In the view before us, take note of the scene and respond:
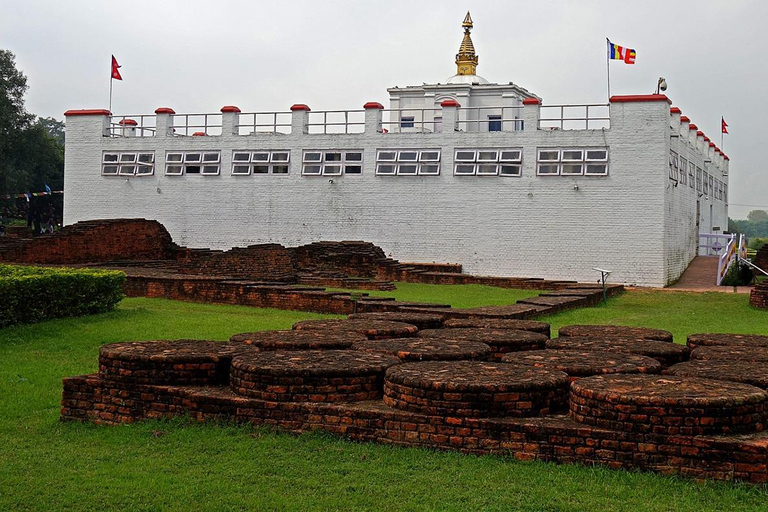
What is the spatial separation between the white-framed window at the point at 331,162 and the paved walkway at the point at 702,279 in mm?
9259

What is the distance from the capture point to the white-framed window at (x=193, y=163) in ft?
86.1

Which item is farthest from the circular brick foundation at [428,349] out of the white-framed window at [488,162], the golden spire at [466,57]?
the golden spire at [466,57]

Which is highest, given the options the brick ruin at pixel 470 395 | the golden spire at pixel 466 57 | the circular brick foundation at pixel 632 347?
the golden spire at pixel 466 57

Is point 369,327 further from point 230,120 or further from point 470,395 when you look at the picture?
point 230,120

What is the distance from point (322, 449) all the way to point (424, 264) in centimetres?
Answer: 1811

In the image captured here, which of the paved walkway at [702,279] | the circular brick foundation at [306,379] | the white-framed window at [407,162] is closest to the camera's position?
the circular brick foundation at [306,379]

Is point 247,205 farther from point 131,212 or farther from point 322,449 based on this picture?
point 322,449

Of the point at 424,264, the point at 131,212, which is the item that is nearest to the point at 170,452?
the point at 424,264

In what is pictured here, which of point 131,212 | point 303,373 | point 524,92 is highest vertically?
point 524,92

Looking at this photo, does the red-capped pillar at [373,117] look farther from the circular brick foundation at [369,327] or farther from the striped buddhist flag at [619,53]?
the circular brick foundation at [369,327]

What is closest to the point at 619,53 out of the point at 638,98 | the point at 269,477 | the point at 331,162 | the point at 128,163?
the point at 638,98

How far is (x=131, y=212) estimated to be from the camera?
27109 millimetres

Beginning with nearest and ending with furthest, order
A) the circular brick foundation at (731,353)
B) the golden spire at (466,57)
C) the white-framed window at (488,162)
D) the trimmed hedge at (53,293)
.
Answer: the circular brick foundation at (731,353) < the trimmed hedge at (53,293) < the white-framed window at (488,162) < the golden spire at (466,57)

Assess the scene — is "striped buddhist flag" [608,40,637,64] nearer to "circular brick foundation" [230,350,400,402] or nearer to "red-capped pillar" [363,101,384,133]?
"red-capped pillar" [363,101,384,133]
